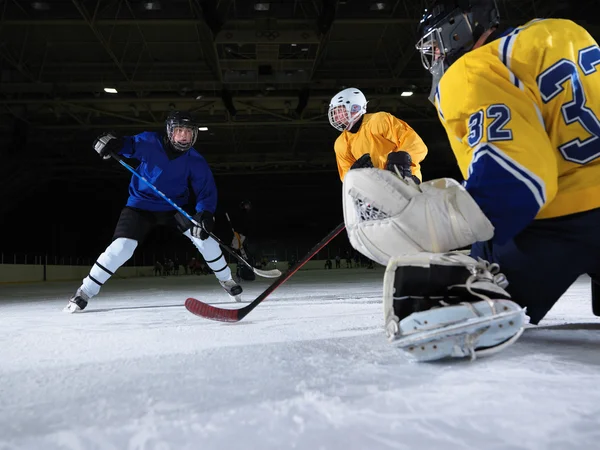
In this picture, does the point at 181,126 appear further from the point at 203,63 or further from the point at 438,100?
the point at 203,63

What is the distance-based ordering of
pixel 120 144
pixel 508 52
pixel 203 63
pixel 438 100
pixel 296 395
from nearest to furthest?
1. pixel 296 395
2. pixel 508 52
3. pixel 438 100
4. pixel 120 144
5. pixel 203 63

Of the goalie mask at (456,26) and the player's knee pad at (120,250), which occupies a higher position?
the goalie mask at (456,26)

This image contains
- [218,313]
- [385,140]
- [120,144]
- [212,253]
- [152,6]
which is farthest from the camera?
[152,6]

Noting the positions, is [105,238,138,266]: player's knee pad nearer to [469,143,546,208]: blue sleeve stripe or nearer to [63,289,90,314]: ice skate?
[63,289,90,314]: ice skate

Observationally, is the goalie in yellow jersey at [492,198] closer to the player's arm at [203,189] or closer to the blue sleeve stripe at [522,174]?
the blue sleeve stripe at [522,174]

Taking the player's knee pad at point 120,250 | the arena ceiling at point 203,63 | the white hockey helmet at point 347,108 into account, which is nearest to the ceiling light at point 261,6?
the arena ceiling at point 203,63

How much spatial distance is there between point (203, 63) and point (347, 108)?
25.4 feet

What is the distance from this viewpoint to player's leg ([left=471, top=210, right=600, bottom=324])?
3.55ft

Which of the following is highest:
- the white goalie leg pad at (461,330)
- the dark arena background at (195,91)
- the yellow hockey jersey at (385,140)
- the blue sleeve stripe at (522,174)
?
the dark arena background at (195,91)

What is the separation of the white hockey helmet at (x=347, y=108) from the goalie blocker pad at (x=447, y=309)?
204 centimetres

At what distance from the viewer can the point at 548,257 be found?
1.12 meters

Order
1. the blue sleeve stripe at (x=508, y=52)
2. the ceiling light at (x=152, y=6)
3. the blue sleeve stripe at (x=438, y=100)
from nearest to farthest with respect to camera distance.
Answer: the blue sleeve stripe at (x=508, y=52) → the blue sleeve stripe at (x=438, y=100) → the ceiling light at (x=152, y=6)

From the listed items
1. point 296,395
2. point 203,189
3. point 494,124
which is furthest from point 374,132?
point 296,395

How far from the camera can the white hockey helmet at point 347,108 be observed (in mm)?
2859
